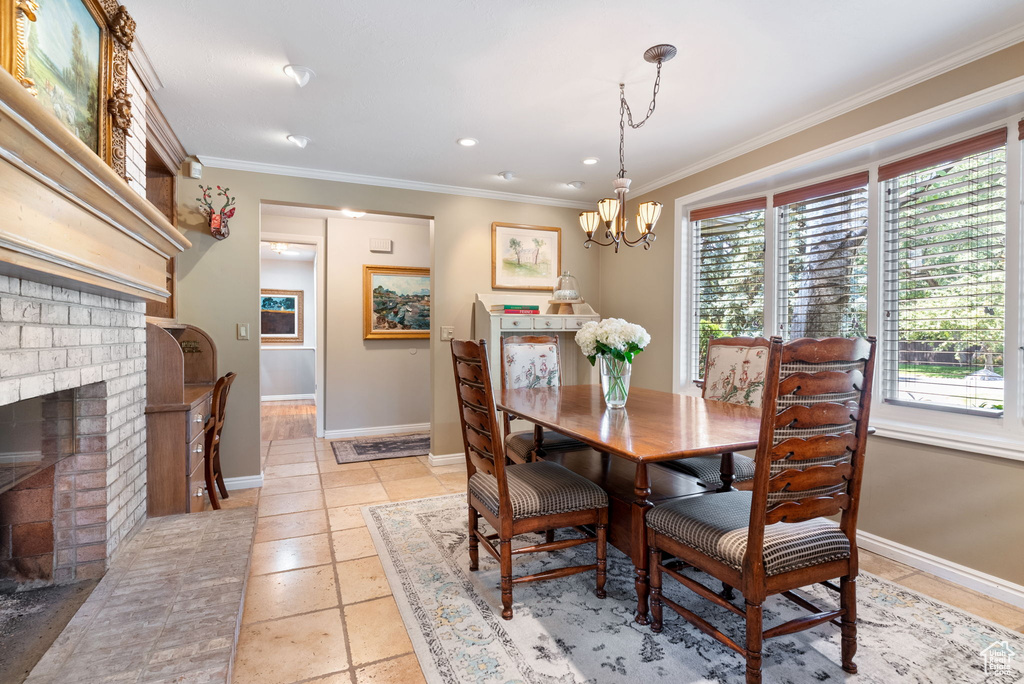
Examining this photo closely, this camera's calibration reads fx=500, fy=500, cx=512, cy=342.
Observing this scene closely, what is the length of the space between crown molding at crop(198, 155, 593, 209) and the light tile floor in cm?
233

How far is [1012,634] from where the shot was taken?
1.86 meters

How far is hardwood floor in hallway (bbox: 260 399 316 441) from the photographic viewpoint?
5.56 meters

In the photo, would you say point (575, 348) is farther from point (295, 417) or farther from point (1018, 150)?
point (295, 417)

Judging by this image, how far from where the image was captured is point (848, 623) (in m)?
1.62

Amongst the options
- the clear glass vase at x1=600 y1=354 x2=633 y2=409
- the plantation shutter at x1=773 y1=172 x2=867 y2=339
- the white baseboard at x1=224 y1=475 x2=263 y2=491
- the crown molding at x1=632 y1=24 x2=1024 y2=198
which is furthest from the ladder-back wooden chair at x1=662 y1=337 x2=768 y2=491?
the white baseboard at x1=224 y1=475 x2=263 y2=491

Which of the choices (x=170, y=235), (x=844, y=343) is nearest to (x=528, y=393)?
(x=844, y=343)

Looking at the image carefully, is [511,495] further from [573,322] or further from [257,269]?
[257,269]

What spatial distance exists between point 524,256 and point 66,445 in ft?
11.1

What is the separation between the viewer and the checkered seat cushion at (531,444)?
112 inches

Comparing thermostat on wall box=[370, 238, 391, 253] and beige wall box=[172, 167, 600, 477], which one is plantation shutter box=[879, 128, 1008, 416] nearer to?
beige wall box=[172, 167, 600, 477]

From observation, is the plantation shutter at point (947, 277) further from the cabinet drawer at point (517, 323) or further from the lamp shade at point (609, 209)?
the cabinet drawer at point (517, 323)

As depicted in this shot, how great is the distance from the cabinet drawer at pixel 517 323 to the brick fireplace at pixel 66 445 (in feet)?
7.95

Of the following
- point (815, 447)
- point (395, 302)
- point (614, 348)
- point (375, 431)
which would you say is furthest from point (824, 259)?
point (375, 431)

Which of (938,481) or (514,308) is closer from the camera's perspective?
(938,481)
